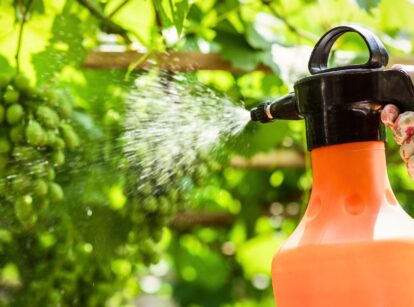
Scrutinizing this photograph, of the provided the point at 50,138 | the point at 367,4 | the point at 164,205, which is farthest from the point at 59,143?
the point at 367,4

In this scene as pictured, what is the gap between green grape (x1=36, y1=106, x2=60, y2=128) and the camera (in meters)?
0.93

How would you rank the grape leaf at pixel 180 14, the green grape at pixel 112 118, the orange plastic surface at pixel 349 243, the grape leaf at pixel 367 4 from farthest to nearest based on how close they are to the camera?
the grape leaf at pixel 367 4, the green grape at pixel 112 118, the grape leaf at pixel 180 14, the orange plastic surface at pixel 349 243

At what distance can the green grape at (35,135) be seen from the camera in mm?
899

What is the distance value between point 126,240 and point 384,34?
2.31 ft

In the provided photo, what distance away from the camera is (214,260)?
6.91 ft

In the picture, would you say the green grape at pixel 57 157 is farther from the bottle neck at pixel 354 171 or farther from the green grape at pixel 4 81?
the bottle neck at pixel 354 171

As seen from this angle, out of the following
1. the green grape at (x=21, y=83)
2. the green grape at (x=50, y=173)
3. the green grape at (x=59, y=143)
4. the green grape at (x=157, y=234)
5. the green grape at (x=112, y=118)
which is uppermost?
the green grape at (x=21, y=83)

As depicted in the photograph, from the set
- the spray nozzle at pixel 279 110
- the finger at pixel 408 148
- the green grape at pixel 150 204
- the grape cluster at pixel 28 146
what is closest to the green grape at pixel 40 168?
the grape cluster at pixel 28 146

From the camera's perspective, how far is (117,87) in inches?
40.8

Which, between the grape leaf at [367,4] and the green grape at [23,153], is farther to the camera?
the grape leaf at [367,4]

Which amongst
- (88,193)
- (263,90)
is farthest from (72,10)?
(263,90)

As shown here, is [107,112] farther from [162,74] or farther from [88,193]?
[162,74]

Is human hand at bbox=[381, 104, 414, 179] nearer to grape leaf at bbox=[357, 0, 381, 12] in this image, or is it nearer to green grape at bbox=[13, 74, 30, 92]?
green grape at bbox=[13, 74, 30, 92]

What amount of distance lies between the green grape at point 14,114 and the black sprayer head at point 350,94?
44 centimetres
